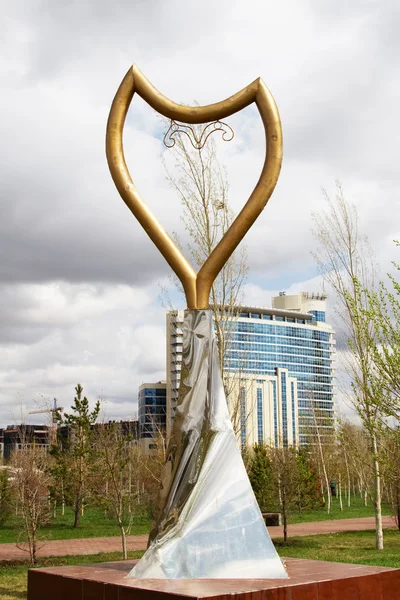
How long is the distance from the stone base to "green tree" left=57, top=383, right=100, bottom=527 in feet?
51.4

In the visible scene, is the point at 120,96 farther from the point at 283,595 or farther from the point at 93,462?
the point at 93,462

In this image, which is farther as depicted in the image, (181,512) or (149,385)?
(149,385)

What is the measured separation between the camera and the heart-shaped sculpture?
6957mm

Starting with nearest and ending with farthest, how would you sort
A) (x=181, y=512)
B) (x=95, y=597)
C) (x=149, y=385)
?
(x=95, y=597), (x=181, y=512), (x=149, y=385)

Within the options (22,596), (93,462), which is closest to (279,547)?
(22,596)

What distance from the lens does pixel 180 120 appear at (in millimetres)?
7074

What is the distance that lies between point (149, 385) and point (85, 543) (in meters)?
60.8

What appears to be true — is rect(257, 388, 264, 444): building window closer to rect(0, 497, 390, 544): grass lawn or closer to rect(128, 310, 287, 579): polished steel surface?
rect(0, 497, 390, 544): grass lawn

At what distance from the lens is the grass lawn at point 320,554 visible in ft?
37.1

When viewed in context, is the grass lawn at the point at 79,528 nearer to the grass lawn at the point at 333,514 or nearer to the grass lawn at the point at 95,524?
the grass lawn at the point at 95,524

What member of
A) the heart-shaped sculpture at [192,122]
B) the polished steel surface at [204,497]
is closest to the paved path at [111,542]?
the polished steel surface at [204,497]

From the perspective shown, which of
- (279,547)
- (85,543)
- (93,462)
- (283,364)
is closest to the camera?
(279,547)

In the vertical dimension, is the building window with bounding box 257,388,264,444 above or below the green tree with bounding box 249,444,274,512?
above

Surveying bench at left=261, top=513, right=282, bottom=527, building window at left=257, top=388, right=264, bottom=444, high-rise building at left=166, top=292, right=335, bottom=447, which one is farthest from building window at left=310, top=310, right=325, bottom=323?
bench at left=261, top=513, right=282, bottom=527
